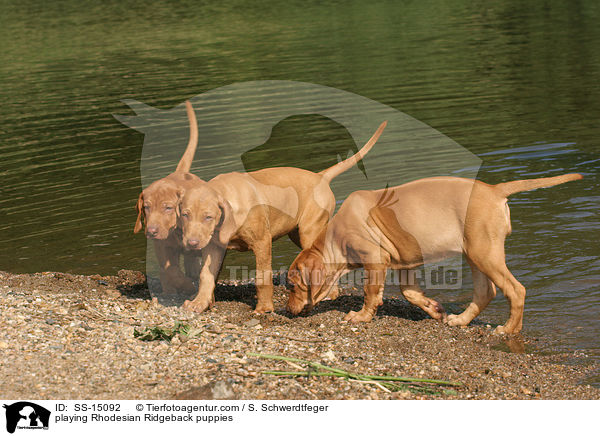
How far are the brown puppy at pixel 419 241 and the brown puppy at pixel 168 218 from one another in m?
1.23

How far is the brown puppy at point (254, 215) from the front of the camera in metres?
6.58

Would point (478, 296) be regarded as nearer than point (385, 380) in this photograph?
No

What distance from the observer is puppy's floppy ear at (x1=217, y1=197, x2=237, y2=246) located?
671cm

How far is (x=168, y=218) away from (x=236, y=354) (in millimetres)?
1668

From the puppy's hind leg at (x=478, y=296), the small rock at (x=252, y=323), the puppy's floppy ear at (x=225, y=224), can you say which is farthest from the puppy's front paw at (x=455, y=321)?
the puppy's floppy ear at (x=225, y=224)

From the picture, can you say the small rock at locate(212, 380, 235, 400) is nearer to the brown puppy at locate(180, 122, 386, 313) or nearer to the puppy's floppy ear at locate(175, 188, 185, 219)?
the brown puppy at locate(180, 122, 386, 313)

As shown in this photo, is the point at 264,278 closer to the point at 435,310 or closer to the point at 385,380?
the point at 435,310

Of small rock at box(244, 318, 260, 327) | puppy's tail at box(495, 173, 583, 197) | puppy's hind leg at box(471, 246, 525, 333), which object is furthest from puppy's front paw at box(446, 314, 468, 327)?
small rock at box(244, 318, 260, 327)

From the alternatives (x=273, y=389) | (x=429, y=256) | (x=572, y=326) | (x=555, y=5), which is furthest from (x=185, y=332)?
(x=555, y=5)

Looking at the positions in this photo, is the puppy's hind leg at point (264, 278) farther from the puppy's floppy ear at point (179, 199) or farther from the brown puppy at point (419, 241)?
the puppy's floppy ear at point (179, 199)
